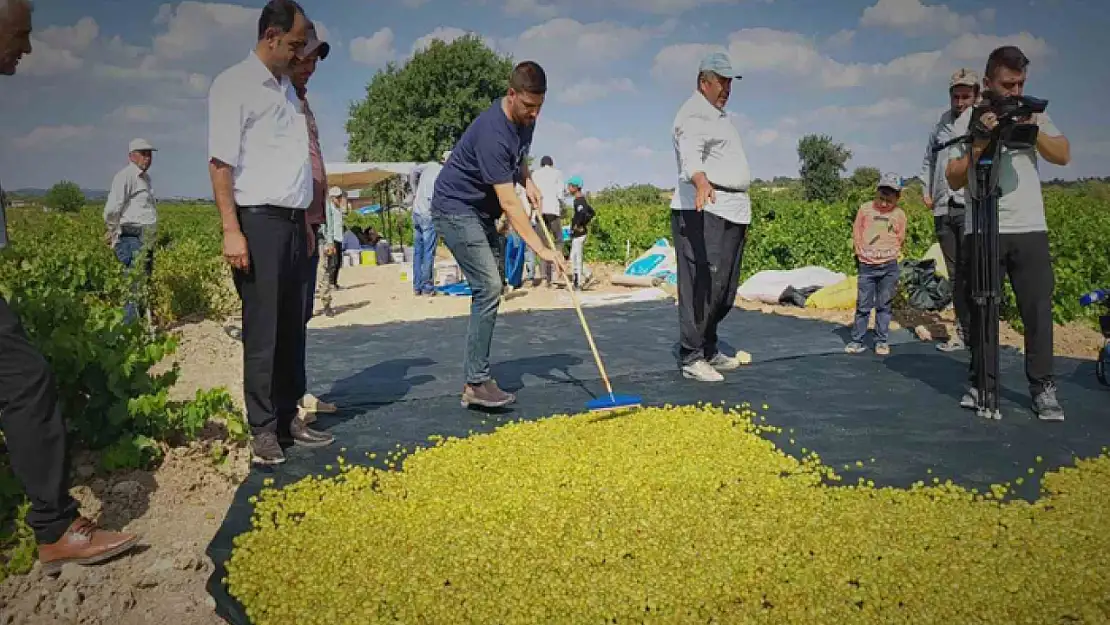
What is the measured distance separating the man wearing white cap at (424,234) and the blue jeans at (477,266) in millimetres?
5567

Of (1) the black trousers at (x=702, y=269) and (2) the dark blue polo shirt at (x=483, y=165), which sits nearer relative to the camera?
(2) the dark blue polo shirt at (x=483, y=165)

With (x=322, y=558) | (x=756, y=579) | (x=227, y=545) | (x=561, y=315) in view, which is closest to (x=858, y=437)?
(x=756, y=579)

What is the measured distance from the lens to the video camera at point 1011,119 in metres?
3.74

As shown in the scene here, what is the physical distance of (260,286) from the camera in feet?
11.2

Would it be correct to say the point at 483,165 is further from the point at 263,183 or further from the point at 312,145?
the point at 263,183

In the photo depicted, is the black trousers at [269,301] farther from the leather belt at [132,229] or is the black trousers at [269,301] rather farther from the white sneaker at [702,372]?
the leather belt at [132,229]

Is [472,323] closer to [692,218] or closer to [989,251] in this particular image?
[692,218]

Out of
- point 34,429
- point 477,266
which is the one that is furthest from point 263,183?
point 34,429

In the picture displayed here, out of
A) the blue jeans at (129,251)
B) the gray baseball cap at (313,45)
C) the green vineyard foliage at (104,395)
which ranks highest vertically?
the gray baseball cap at (313,45)

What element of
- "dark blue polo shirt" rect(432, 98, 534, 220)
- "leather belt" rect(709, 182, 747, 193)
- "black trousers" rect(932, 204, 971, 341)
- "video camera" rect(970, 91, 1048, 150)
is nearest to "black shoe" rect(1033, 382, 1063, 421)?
"black trousers" rect(932, 204, 971, 341)

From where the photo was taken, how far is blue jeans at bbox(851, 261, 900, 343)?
5910 millimetres

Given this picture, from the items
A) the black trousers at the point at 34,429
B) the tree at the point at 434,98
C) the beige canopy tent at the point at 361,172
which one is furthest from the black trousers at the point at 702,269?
the tree at the point at 434,98

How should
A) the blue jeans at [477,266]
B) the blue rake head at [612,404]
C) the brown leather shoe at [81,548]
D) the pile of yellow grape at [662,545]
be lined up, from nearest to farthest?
the pile of yellow grape at [662,545]
the brown leather shoe at [81,548]
the blue rake head at [612,404]
the blue jeans at [477,266]

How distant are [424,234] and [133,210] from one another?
3765 mm
